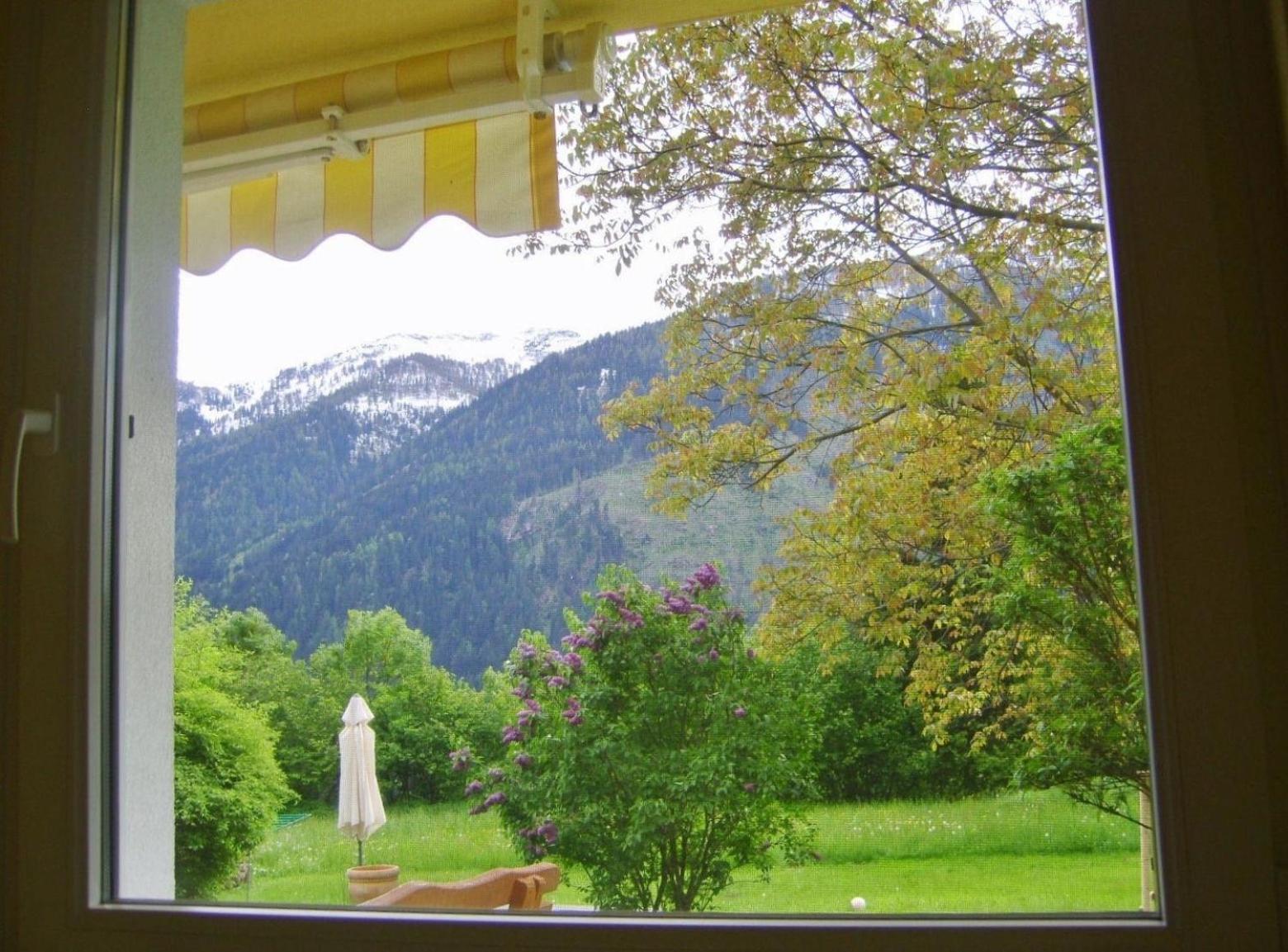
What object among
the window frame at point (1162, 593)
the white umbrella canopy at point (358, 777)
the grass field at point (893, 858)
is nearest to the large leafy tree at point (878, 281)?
the grass field at point (893, 858)

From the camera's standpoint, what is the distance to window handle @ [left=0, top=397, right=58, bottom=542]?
84 centimetres

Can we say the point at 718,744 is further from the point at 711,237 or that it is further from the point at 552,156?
the point at 552,156

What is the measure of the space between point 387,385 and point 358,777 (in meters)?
0.59

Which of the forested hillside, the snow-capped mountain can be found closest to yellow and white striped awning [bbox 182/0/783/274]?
the snow-capped mountain

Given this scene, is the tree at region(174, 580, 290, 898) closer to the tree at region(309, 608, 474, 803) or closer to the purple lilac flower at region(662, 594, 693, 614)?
the tree at region(309, 608, 474, 803)

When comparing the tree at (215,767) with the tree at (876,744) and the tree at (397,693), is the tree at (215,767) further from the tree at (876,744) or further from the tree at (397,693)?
the tree at (876,744)

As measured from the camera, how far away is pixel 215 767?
1.67 meters

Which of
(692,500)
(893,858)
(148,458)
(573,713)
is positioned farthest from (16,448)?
(573,713)

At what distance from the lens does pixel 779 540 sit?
59.5 inches

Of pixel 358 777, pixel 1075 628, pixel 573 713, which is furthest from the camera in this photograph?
pixel 573 713

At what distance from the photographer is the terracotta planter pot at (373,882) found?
1.48 meters

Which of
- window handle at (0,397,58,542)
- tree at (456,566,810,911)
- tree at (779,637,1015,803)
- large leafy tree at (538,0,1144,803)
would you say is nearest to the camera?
window handle at (0,397,58,542)

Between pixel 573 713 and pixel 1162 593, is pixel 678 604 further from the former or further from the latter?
pixel 1162 593

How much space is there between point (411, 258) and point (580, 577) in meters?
0.68
